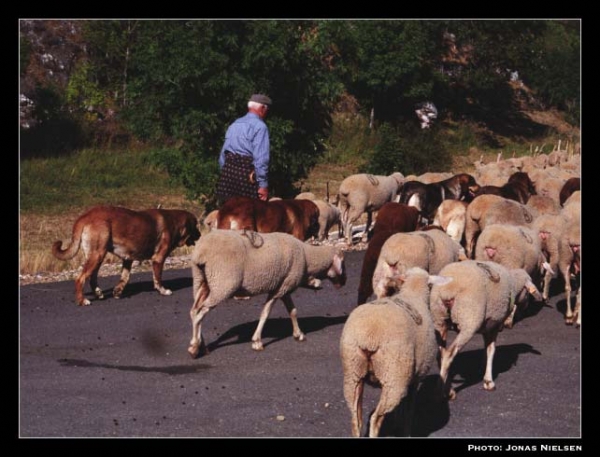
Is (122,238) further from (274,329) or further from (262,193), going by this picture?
(274,329)

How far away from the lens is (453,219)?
1802cm

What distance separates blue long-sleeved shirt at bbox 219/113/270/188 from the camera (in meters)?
15.5

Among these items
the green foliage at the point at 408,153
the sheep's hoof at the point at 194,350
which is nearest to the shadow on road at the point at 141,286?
the sheep's hoof at the point at 194,350

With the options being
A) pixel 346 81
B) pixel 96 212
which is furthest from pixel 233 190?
pixel 346 81

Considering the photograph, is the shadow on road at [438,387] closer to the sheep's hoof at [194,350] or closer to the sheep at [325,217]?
the sheep's hoof at [194,350]

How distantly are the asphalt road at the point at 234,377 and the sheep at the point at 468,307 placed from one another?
0.40 metres

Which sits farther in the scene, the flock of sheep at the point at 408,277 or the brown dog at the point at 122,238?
the brown dog at the point at 122,238

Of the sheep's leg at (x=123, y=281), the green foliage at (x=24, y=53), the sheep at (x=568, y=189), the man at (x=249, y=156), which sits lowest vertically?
the sheep's leg at (x=123, y=281)

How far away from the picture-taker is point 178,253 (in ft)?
67.4

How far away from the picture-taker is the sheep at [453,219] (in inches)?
706

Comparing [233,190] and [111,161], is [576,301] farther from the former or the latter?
[111,161]

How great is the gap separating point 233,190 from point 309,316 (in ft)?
7.27

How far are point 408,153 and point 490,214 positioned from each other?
24.4 m

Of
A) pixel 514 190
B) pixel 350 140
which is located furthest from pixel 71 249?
pixel 350 140
